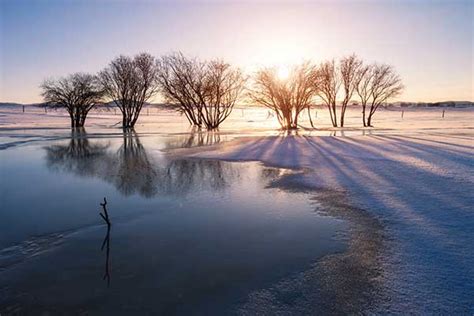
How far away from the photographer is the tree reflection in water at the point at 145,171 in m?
10.7

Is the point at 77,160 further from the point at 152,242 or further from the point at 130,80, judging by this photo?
the point at 130,80

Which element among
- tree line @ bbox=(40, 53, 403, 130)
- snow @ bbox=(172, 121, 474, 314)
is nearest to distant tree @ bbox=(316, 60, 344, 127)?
tree line @ bbox=(40, 53, 403, 130)

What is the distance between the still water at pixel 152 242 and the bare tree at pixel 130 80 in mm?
33646

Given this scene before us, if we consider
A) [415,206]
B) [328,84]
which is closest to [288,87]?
[328,84]

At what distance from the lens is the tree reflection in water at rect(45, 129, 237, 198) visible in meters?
10.7

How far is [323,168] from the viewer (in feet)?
43.6

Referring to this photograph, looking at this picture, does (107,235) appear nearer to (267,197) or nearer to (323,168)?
(267,197)

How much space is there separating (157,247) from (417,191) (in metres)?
7.03

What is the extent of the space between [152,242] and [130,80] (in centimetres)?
4054

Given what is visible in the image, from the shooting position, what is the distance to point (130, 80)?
142 ft

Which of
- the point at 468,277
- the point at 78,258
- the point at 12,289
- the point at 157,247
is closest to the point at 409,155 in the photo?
the point at 468,277

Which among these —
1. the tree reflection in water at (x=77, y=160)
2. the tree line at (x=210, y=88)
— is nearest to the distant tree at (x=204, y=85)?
the tree line at (x=210, y=88)

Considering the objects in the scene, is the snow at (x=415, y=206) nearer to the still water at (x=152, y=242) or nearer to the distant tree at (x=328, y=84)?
the still water at (x=152, y=242)

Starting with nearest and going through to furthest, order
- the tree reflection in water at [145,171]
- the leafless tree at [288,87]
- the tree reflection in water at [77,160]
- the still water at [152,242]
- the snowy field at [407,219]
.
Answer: the snowy field at [407,219] < the still water at [152,242] < the tree reflection in water at [145,171] < the tree reflection in water at [77,160] < the leafless tree at [288,87]
